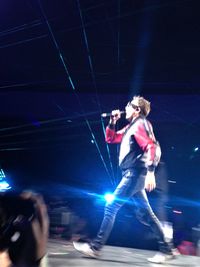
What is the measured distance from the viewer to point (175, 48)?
7.88 m

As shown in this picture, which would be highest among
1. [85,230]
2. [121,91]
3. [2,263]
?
[121,91]

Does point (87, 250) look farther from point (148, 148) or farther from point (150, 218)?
point (148, 148)

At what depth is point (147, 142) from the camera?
3.70 meters

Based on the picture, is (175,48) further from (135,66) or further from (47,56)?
(47,56)

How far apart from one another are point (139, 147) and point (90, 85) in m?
5.23

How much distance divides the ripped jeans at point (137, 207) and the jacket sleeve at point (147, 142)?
145 mm

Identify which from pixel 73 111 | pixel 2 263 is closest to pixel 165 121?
pixel 73 111

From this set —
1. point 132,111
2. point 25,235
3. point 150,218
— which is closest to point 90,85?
point 132,111

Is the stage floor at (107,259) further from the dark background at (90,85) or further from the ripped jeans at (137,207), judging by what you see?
the dark background at (90,85)

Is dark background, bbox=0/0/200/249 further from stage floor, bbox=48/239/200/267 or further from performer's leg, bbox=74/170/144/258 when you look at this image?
performer's leg, bbox=74/170/144/258

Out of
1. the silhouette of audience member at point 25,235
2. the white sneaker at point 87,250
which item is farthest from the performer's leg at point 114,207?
the silhouette of audience member at point 25,235

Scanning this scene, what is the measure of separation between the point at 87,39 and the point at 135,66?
144 centimetres

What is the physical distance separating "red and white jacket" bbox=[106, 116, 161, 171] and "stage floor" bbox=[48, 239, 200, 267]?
0.85m

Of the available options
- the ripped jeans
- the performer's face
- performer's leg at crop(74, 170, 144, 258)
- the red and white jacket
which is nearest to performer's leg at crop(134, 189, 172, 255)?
the ripped jeans
